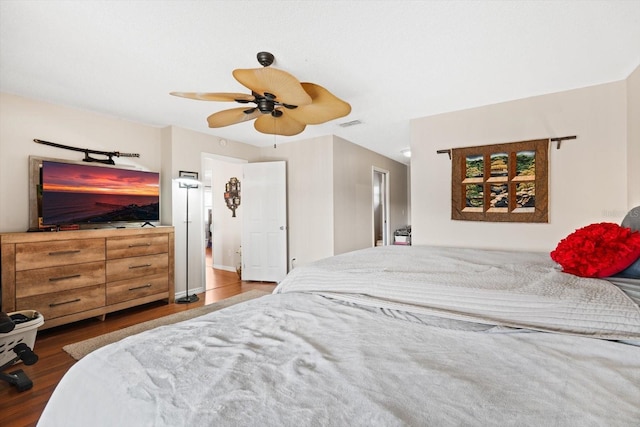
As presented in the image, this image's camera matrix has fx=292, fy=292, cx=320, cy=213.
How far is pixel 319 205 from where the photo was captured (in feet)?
15.3

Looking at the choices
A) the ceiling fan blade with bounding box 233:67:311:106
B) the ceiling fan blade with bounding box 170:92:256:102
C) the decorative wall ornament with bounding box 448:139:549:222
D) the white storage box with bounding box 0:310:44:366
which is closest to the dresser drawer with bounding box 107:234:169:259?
the white storage box with bounding box 0:310:44:366

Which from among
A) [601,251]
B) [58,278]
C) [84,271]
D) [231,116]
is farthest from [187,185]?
[601,251]

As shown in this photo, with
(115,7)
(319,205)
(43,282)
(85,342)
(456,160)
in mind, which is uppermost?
(115,7)

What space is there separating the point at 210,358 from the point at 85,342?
2632mm

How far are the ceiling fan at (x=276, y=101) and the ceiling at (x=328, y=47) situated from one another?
0.34 metres

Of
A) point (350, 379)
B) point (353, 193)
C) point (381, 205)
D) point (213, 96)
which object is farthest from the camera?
point (381, 205)

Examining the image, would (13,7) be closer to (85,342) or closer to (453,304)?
(85,342)

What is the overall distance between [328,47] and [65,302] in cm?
338

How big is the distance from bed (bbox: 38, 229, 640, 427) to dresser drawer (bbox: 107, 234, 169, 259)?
2.68 m

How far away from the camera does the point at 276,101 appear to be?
2.21 m

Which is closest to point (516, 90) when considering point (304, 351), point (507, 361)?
point (507, 361)

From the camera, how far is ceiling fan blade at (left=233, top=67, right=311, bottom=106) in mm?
1739

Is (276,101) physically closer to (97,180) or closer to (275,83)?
(275,83)

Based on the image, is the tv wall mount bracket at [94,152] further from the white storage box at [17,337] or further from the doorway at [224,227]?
the doorway at [224,227]
